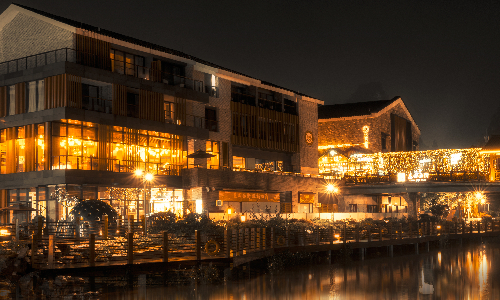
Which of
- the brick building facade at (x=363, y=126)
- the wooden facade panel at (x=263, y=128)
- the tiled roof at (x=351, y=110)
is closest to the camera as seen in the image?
the wooden facade panel at (x=263, y=128)

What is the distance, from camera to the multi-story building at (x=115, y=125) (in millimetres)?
41469

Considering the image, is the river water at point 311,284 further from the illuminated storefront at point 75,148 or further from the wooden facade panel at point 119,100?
the wooden facade panel at point 119,100

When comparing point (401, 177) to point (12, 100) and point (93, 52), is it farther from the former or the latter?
point (12, 100)

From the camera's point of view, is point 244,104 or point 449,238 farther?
point 244,104

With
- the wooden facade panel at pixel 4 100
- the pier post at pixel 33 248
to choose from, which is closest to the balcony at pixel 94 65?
the wooden facade panel at pixel 4 100

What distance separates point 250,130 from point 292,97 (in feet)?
27.6

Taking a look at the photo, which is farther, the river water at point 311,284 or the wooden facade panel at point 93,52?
the wooden facade panel at point 93,52

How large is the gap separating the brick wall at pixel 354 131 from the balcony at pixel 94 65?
1054 inches

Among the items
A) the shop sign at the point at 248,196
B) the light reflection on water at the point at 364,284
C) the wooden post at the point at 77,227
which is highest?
the shop sign at the point at 248,196

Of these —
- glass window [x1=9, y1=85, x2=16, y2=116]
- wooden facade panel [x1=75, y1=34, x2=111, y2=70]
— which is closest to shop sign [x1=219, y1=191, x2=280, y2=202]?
wooden facade panel [x1=75, y1=34, x2=111, y2=70]

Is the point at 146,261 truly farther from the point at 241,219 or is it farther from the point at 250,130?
the point at 250,130

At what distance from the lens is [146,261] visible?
84.6 ft

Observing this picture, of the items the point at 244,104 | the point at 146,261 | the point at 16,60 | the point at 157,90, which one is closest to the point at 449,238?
the point at 244,104

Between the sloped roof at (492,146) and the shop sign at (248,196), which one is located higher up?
the sloped roof at (492,146)
